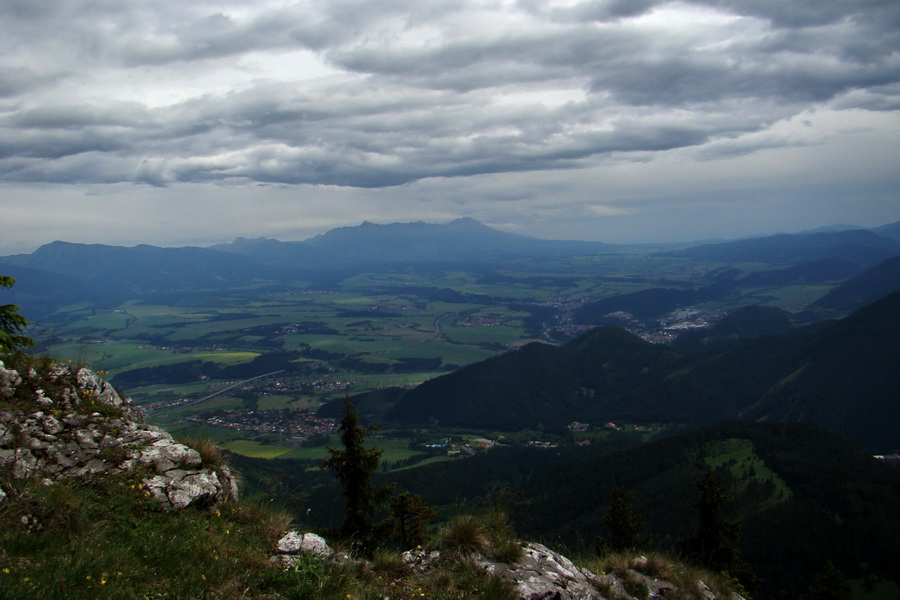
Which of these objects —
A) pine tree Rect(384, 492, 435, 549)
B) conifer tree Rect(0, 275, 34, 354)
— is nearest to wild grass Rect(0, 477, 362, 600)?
conifer tree Rect(0, 275, 34, 354)

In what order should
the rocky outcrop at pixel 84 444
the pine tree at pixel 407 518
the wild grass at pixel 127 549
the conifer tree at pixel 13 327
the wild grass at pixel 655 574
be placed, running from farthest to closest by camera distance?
1. the pine tree at pixel 407 518
2. the conifer tree at pixel 13 327
3. the wild grass at pixel 655 574
4. the rocky outcrop at pixel 84 444
5. the wild grass at pixel 127 549

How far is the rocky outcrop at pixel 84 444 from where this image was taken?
8383 millimetres

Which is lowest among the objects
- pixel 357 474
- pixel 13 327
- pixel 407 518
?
pixel 407 518

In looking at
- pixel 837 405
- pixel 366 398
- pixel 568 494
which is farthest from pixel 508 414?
pixel 837 405

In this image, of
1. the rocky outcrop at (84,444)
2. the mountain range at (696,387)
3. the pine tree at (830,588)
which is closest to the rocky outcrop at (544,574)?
the rocky outcrop at (84,444)

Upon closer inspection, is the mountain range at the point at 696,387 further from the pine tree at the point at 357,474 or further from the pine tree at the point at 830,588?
the pine tree at the point at 357,474

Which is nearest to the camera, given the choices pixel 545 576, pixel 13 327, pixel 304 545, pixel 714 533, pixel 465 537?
pixel 304 545

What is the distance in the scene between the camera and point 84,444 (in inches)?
356

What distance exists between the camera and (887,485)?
198ft

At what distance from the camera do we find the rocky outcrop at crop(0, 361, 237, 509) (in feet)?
27.5

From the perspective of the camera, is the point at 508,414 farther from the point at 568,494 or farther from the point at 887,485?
the point at 887,485

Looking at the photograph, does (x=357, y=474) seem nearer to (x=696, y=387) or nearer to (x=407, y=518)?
(x=407, y=518)

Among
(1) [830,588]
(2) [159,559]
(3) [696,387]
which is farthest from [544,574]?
(3) [696,387]

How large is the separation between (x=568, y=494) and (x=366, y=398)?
261 ft
